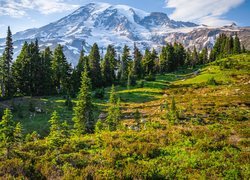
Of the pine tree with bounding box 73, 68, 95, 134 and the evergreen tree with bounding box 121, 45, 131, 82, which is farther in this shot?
the evergreen tree with bounding box 121, 45, 131, 82

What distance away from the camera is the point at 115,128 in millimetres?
30016

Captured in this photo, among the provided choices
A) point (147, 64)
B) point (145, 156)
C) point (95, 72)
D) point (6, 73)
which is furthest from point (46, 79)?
point (145, 156)

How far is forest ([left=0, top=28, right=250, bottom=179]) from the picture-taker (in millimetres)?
13930

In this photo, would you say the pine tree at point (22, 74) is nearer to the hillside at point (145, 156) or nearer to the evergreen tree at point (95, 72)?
the evergreen tree at point (95, 72)

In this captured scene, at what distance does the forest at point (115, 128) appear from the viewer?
13.9m

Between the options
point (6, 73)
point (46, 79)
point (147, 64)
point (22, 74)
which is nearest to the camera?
point (6, 73)

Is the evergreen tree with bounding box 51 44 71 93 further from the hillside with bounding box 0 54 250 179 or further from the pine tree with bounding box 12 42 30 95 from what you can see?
the hillside with bounding box 0 54 250 179

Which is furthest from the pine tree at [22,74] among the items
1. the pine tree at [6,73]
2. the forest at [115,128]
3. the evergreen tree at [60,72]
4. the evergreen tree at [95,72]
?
the evergreen tree at [95,72]

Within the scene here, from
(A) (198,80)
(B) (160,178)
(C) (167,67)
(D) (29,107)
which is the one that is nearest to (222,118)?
(B) (160,178)

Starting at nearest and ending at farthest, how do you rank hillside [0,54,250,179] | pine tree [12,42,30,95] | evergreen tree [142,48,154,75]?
hillside [0,54,250,179]
pine tree [12,42,30,95]
evergreen tree [142,48,154,75]

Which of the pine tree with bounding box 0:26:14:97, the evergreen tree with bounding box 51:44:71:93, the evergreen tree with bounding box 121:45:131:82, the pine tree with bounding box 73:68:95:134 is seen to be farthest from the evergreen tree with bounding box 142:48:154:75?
the pine tree with bounding box 73:68:95:134

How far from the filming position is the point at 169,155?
1684 centimetres

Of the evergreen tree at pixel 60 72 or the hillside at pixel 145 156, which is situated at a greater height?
the evergreen tree at pixel 60 72

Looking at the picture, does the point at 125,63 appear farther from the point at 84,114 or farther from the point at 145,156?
the point at 145,156
